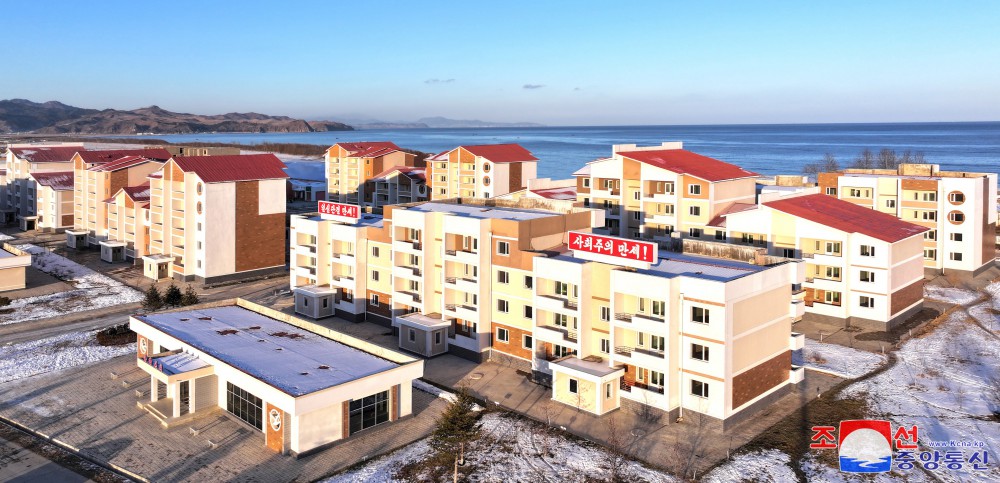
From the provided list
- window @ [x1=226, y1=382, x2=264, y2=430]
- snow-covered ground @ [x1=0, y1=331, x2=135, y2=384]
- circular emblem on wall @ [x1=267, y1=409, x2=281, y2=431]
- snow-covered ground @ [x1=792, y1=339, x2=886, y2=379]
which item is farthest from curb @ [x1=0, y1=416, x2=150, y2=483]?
snow-covered ground @ [x1=792, y1=339, x2=886, y2=379]

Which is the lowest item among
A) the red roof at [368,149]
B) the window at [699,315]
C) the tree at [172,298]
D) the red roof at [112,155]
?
the tree at [172,298]

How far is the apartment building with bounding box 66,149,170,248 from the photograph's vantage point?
74.2 meters

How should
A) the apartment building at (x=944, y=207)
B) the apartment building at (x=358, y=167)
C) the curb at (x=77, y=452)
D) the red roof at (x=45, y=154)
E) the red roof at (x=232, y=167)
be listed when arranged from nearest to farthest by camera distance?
the curb at (x=77, y=452), the red roof at (x=232, y=167), the apartment building at (x=944, y=207), the red roof at (x=45, y=154), the apartment building at (x=358, y=167)

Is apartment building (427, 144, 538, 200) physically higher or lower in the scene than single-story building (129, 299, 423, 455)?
higher

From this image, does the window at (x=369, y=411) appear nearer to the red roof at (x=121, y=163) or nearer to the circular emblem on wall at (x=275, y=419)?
the circular emblem on wall at (x=275, y=419)

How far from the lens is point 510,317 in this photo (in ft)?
128

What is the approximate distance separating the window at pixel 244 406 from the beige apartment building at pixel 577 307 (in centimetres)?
1152

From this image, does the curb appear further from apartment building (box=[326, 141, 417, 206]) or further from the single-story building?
apartment building (box=[326, 141, 417, 206])

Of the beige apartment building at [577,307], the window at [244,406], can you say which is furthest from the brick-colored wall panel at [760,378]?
the window at [244,406]

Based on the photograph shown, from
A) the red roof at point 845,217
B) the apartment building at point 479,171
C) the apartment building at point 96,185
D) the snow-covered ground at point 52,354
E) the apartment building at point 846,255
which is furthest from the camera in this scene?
the apartment building at point 479,171

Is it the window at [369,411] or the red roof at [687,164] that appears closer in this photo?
the window at [369,411]

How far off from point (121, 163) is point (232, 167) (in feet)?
72.3

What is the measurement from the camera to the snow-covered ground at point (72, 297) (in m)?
50.6

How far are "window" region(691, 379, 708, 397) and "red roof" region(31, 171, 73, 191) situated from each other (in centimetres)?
7774
